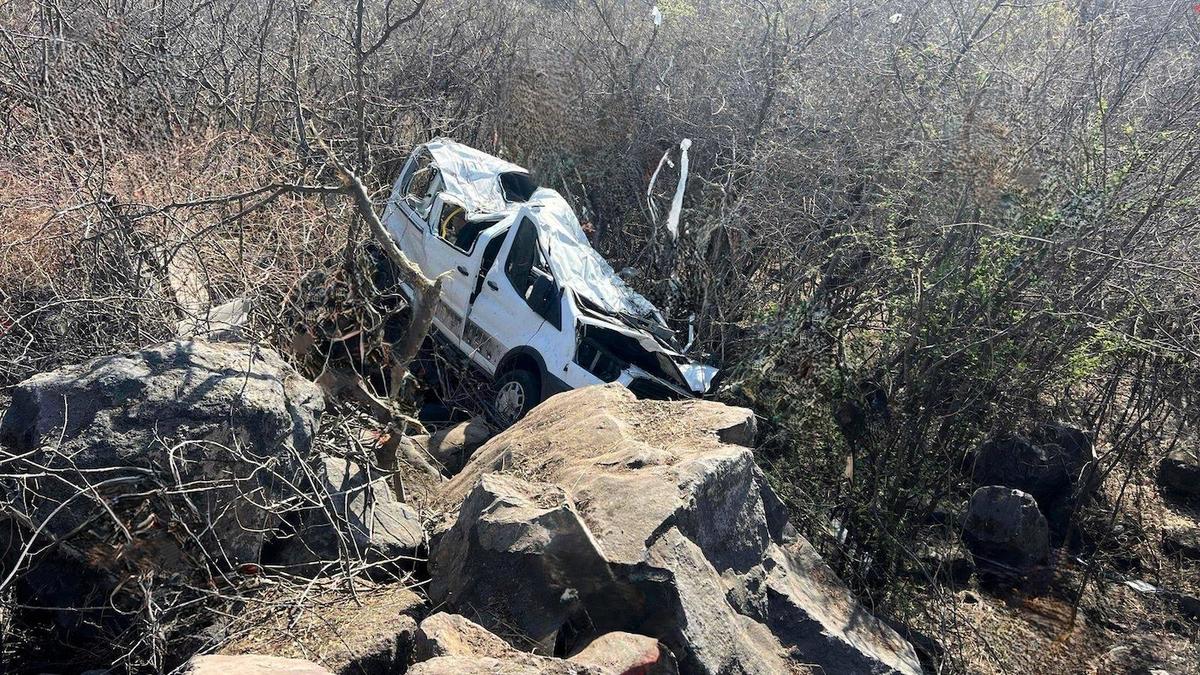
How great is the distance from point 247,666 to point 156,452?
1.34 meters

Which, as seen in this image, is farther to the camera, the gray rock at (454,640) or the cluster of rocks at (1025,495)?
the cluster of rocks at (1025,495)

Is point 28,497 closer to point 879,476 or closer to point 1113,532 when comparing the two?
point 879,476

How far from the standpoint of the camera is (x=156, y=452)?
459 cm

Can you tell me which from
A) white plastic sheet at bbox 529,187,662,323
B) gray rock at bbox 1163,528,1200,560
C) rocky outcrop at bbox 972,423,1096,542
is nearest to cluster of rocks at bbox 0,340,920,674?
white plastic sheet at bbox 529,187,662,323

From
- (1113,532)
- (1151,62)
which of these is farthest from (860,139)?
(1113,532)

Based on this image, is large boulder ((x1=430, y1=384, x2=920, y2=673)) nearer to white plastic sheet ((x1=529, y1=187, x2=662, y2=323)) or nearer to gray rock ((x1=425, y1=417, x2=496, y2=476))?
gray rock ((x1=425, y1=417, x2=496, y2=476))

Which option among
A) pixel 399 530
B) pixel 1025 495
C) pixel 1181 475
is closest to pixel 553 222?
pixel 399 530

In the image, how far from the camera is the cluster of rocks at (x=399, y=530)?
450cm

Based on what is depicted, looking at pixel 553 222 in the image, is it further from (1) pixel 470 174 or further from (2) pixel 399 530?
(2) pixel 399 530

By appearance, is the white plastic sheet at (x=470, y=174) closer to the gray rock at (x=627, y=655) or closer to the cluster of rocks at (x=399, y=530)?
the cluster of rocks at (x=399, y=530)

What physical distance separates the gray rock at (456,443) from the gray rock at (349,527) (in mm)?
2194

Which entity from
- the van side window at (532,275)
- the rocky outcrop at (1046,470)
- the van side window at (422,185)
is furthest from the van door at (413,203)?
the rocky outcrop at (1046,470)

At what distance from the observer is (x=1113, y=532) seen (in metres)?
9.23

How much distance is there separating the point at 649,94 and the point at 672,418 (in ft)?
22.4
